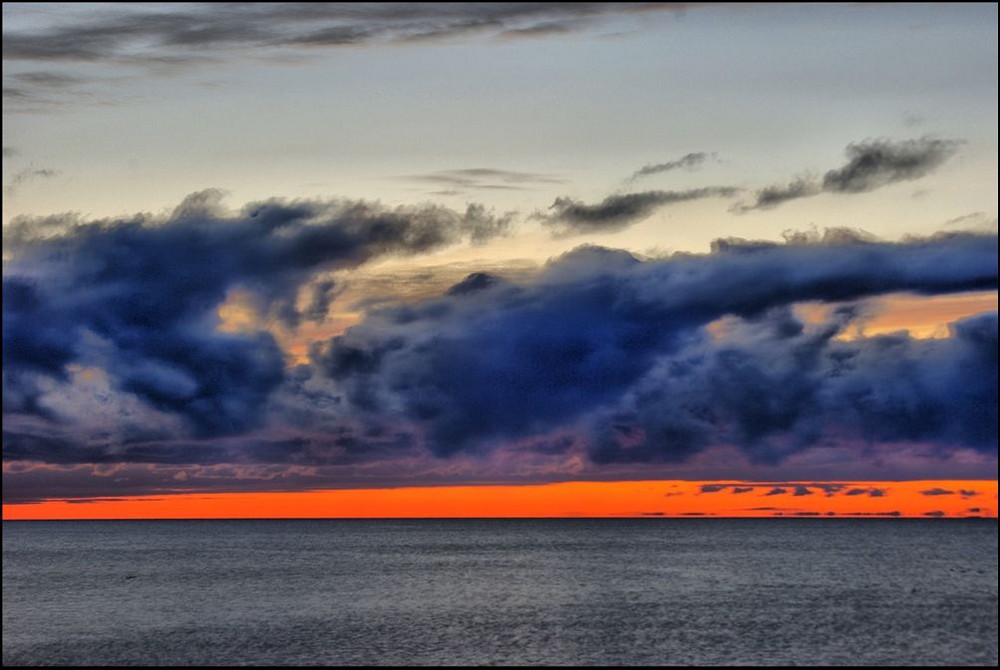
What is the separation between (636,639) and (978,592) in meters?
67.6

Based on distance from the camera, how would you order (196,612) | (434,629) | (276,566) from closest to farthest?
(434,629) < (196,612) < (276,566)

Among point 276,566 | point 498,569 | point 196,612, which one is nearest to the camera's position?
point 196,612

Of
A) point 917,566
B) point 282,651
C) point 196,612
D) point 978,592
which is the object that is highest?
point 282,651

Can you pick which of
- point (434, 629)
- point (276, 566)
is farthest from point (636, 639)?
point (276, 566)

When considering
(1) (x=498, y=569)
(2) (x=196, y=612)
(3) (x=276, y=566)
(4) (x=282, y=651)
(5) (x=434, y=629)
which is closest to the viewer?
(4) (x=282, y=651)

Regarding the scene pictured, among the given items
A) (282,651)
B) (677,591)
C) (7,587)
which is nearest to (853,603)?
(677,591)

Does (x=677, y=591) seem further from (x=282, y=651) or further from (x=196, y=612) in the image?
(x=282, y=651)

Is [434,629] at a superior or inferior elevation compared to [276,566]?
superior

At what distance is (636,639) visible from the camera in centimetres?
9006

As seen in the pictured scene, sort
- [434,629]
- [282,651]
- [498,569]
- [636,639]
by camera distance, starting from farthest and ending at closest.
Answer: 1. [498,569]
2. [434,629]
3. [636,639]
4. [282,651]

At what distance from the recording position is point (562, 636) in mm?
91875

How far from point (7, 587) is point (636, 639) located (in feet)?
282

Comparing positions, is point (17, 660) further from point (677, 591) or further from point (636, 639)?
point (677, 591)

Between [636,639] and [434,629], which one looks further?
[434,629]
